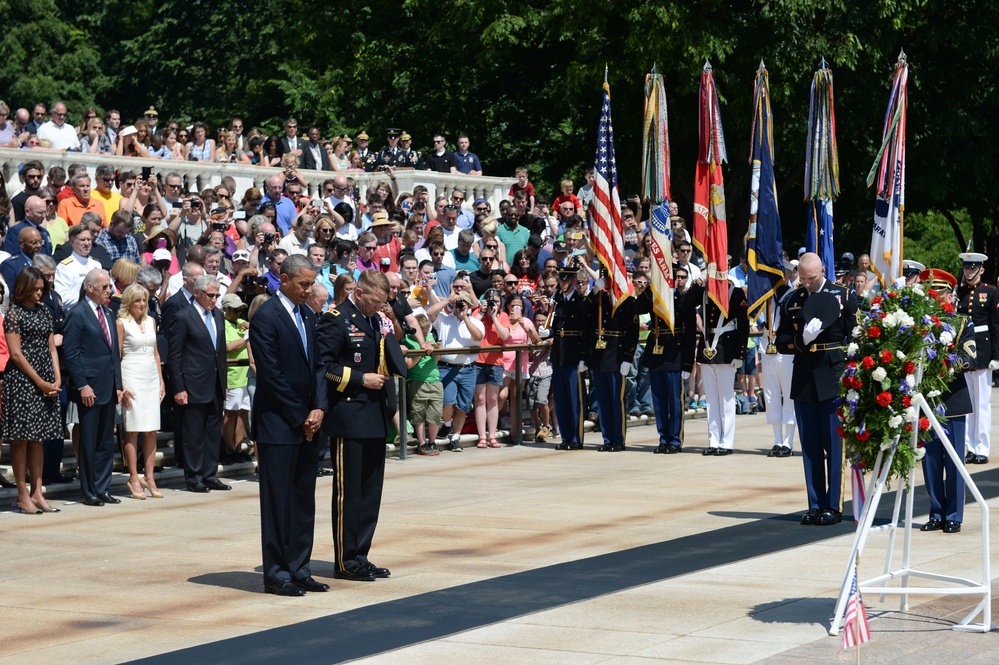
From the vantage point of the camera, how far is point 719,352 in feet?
58.4

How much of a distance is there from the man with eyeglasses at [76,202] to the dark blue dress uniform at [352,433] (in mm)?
9005

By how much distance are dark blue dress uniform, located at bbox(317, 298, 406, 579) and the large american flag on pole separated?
837 cm

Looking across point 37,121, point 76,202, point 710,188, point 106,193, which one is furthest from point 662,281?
point 37,121

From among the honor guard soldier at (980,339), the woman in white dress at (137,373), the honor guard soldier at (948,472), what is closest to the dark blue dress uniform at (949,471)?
the honor guard soldier at (948,472)

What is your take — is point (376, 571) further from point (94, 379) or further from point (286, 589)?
point (94, 379)

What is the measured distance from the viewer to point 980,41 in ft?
108

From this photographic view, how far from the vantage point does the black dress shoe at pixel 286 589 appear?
9625 millimetres

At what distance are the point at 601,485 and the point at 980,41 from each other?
21.2m

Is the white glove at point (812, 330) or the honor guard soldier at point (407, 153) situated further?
the honor guard soldier at point (407, 153)

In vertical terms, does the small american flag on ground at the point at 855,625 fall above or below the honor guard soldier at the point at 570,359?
below

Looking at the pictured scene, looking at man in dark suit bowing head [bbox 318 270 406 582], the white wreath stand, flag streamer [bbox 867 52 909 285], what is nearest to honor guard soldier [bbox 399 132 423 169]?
flag streamer [bbox 867 52 909 285]

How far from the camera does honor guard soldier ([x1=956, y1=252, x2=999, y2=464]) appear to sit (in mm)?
16203

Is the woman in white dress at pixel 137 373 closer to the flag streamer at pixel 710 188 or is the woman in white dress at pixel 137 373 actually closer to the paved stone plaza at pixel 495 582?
the paved stone plaza at pixel 495 582

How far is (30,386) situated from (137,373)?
3.97 feet
